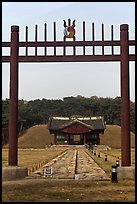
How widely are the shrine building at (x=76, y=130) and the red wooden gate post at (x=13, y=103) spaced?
56.8m

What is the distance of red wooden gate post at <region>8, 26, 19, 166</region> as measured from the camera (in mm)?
15102

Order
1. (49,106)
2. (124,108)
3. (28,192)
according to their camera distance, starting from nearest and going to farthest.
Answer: (28,192)
(124,108)
(49,106)

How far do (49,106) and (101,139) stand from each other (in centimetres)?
3239

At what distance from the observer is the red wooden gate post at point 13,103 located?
15.1 meters

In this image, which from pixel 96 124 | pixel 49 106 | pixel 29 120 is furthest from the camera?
pixel 49 106

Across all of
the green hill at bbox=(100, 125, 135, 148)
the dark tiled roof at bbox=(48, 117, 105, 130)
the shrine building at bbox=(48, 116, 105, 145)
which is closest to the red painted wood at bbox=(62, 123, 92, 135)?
the shrine building at bbox=(48, 116, 105, 145)

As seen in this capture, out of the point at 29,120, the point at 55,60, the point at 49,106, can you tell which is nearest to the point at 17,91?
the point at 55,60

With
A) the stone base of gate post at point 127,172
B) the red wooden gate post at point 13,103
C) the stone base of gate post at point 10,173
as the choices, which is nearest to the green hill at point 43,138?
the red wooden gate post at point 13,103

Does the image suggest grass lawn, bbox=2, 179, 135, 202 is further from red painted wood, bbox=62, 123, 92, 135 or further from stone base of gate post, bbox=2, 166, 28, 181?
red painted wood, bbox=62, 123, 92, 135

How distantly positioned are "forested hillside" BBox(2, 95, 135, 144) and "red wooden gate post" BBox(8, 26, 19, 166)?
236 ft

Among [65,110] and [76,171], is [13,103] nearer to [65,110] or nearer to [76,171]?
[76,171]

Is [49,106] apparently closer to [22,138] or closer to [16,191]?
[22,138]

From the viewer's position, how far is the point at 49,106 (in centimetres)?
10950

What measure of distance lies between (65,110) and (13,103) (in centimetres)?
9640
